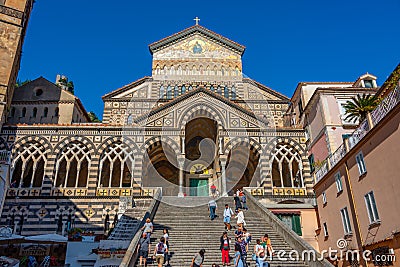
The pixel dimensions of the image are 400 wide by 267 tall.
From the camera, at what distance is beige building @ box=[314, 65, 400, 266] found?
1415cm

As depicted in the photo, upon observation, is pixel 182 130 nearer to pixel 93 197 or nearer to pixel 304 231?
pixel 93 197

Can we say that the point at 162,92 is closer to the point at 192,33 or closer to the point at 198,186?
the point at 192,33

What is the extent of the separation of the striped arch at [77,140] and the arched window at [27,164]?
3.42ft

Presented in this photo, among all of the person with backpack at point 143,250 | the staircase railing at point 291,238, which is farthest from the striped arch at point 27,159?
the staircase railing at point 291,238

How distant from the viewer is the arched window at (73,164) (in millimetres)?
25844

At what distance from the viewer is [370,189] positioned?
15891mm

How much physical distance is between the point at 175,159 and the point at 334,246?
14114 millimetres

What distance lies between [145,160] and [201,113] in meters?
6.09

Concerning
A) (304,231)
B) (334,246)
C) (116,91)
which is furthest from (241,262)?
(116,91)

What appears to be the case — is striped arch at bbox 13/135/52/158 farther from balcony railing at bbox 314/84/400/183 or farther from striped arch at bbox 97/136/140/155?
balcony railing at bbox 314/84/400/183

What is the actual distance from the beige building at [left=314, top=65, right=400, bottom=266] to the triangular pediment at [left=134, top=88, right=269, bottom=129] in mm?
8889

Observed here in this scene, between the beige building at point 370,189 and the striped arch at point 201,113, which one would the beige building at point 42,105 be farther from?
the beige building at point 370,189

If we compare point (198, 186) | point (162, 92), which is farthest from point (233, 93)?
point (198, 186)

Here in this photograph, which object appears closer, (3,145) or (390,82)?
(390,82)
